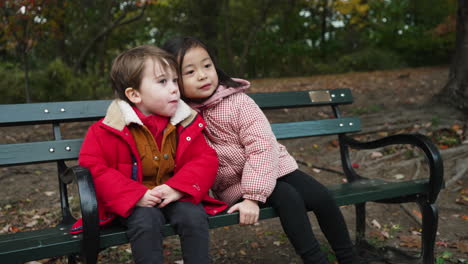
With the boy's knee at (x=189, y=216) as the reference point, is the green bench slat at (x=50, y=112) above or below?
above

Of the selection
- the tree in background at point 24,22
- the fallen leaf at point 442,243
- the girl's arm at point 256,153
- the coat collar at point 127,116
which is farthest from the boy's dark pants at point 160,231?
the tree in background at point 24,22

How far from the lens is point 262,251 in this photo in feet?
11.0

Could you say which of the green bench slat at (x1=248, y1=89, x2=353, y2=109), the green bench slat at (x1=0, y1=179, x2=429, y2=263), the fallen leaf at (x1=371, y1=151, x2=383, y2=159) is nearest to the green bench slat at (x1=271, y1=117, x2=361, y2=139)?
the green bench slat at (x1=248, y1=89, x2=353, y2=109)

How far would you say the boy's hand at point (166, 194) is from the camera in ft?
7.23

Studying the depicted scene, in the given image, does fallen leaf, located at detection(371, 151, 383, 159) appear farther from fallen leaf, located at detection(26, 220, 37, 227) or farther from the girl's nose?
fallen leaf, located at detection(26, 220, 37, 227)

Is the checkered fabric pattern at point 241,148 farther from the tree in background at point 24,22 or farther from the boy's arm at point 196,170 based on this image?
the tree in background at point 24,22

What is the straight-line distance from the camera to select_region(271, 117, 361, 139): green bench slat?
3.15m

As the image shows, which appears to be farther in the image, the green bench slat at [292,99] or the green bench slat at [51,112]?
the green bench slat at [292,99]

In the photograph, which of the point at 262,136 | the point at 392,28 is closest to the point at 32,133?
the point at 262,136

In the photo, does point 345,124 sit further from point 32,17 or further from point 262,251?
point 32,17

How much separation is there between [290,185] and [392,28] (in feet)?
52.2

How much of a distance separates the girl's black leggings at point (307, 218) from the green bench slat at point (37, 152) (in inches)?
44.0

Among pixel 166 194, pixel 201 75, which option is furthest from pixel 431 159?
pixel 166 194

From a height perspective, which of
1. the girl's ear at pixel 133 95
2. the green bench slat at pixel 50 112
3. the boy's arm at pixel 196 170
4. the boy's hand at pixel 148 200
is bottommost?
the boy's hand at pixel 148 200
